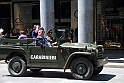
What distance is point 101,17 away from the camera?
2164 centimetres

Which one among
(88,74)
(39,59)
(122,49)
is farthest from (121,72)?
(122,49)

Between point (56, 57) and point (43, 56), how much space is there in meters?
0.50

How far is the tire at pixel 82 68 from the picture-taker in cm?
1059

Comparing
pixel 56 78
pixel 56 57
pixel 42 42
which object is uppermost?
pixel 42 42

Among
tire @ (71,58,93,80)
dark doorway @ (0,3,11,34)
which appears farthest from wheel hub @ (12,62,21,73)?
dark doorway @ (0,3,11,34)

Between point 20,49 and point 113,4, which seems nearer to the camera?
point 20,49

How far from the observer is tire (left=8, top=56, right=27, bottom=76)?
37.7ft

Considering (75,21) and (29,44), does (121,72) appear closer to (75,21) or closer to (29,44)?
A: (29,44)

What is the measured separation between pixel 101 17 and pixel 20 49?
37.3 ft

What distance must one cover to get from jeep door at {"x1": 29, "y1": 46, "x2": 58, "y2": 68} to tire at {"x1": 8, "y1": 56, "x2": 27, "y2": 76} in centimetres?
41

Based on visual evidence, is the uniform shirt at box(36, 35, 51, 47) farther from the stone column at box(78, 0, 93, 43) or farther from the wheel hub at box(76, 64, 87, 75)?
the stone column at box(78, 0, 93, 43)

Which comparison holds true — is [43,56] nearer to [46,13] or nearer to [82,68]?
[82,68]

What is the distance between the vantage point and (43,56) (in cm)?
1110

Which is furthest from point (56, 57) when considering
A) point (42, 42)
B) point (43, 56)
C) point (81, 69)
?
point (81, 69)
